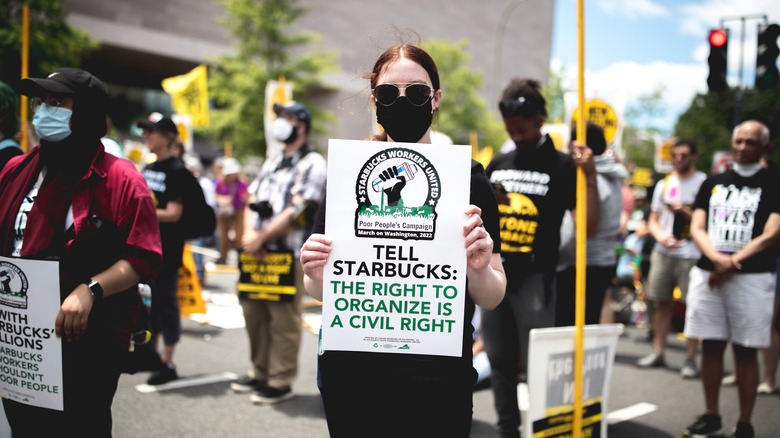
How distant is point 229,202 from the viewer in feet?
44.6

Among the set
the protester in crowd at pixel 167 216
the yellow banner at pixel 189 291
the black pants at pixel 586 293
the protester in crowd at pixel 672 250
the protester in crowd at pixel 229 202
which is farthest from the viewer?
the protester in crowd at pixel 229 202

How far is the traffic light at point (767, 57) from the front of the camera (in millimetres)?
8406

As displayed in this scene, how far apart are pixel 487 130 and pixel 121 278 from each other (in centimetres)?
3386

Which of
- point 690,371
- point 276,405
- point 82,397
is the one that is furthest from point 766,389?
point 82,397

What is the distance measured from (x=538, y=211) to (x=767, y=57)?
710 cm

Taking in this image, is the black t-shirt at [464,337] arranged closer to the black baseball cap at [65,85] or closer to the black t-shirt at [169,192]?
the black baseball cap at [65,85]

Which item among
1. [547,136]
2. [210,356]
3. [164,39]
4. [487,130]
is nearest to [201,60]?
[164,39]

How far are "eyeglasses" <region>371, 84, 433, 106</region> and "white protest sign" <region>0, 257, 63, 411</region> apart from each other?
1.34 metres

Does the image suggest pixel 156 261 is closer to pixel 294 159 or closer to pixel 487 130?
pixel 294 159

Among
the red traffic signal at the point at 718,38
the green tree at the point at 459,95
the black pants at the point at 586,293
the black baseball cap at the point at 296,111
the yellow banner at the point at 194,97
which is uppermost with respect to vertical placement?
the green tree at the point at 459,95

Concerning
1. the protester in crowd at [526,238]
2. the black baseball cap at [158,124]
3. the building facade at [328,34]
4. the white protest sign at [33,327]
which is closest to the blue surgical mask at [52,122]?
the white protest sign at [33,327]

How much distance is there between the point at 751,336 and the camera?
394 cm

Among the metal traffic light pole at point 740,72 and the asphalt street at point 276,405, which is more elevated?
the metal traffic light pole at point 740,72

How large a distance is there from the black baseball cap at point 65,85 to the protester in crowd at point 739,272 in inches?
150
